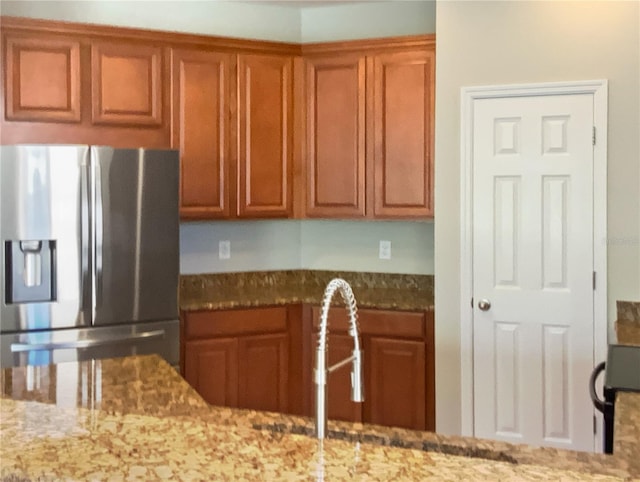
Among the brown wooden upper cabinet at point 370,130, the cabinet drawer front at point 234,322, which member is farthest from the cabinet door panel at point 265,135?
the cabinet drawer front at point 234,322

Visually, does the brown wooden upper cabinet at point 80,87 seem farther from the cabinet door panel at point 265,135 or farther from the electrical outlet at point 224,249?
the electrical outlet at point 224,249

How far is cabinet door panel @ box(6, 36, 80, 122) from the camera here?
3.88 m

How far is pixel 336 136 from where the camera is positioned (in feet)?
15.0

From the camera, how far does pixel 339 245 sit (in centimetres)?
496

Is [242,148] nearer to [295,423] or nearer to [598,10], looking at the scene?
[598,10]

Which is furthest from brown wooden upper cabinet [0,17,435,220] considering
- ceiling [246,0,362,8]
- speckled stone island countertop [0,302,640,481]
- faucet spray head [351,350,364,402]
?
faucet spray head [351,350,364,402]

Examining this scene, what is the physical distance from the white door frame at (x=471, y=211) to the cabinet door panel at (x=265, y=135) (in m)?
1.15

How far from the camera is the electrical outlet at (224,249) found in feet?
15.9

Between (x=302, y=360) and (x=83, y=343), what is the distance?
1.31m

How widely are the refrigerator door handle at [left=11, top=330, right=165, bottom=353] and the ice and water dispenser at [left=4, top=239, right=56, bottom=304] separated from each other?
21 centimetres

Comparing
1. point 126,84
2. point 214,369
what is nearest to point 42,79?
point 126,84

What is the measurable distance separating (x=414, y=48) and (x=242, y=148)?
1.14 meters

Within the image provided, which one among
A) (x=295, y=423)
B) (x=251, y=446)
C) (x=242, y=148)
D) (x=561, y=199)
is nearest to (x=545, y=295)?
(x=561, y=199)

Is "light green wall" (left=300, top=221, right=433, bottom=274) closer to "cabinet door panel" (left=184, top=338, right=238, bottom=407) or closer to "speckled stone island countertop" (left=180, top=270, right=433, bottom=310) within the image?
→ "speckled stone island countertop" (left=180, top=270, right=433, bottom=310)
